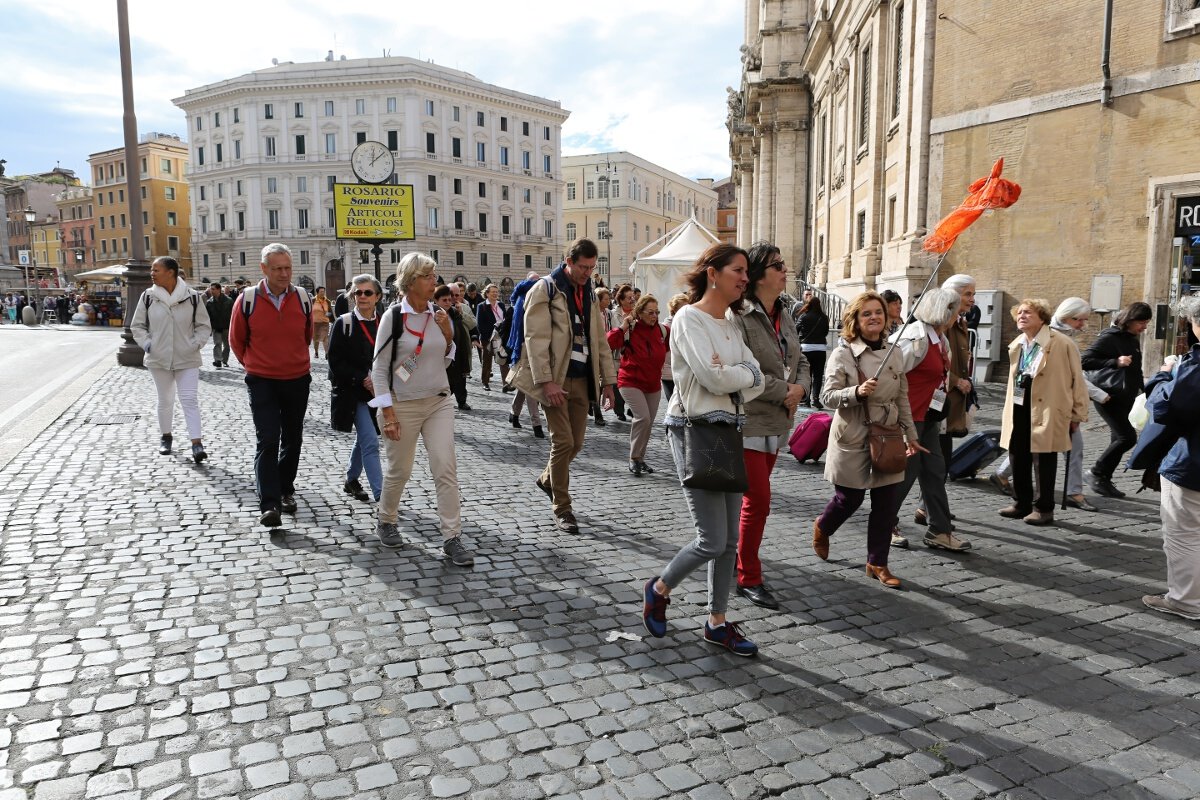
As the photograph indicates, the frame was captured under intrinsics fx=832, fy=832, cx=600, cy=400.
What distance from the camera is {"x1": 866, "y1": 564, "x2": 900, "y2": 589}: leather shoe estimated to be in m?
4.80

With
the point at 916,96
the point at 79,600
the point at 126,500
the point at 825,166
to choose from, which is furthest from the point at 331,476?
the point at 825,166

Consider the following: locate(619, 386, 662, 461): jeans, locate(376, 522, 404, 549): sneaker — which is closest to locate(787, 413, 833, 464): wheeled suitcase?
locate(619, 386, 662, 461): jeans

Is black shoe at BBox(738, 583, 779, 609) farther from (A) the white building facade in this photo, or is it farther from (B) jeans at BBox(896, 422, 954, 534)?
(A) the white building facade

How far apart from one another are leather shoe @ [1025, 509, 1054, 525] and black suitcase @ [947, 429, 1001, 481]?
124 centimetres

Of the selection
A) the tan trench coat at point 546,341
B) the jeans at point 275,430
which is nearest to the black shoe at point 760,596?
the tan trench coat at point 546,341

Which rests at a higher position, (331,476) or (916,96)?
(916,96)

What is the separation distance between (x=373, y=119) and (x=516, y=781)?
3108 inches

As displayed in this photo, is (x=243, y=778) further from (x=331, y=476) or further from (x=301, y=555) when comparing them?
(x=331, y=476)

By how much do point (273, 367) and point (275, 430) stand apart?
0.45 metres

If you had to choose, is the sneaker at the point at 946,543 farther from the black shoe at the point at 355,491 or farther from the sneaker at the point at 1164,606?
the black shoe at the point at 355,491

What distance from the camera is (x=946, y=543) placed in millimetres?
5512

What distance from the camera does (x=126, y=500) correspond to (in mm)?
6480

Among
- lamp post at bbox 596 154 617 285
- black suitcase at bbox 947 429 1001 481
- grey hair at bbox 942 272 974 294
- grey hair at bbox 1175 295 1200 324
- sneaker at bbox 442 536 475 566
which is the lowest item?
sneaker at bbox 442 536 475 566

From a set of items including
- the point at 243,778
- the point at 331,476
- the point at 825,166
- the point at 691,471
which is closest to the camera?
the point at 243,778
